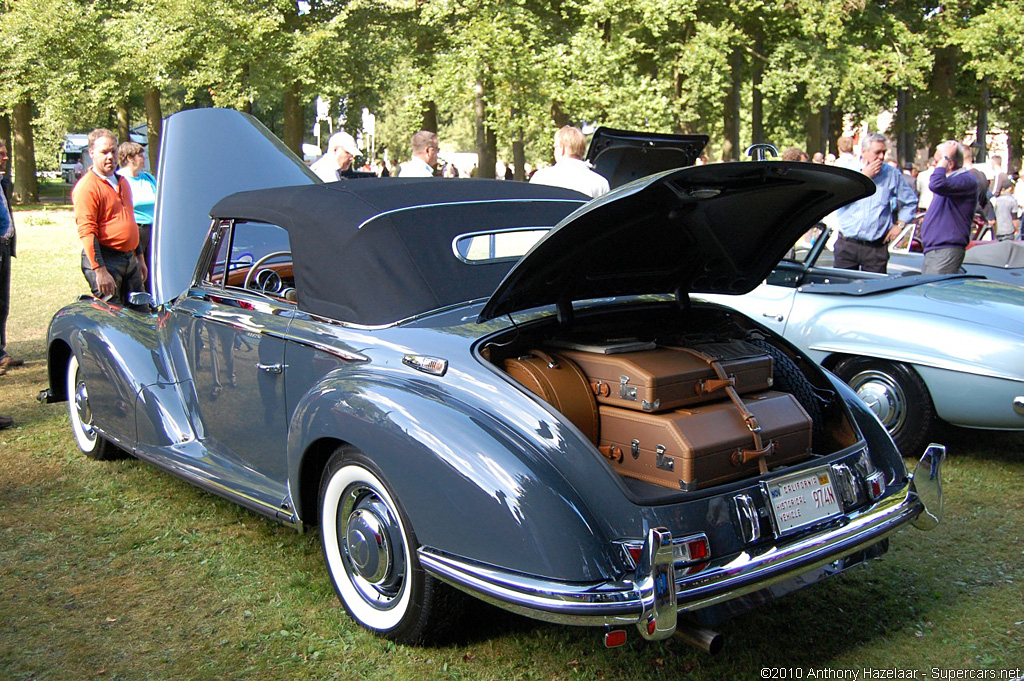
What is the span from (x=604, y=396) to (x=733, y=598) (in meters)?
0.86

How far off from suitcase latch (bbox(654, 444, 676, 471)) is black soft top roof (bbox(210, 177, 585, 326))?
1025 mm

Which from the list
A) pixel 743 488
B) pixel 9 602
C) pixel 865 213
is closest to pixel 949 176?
pixel 865 213

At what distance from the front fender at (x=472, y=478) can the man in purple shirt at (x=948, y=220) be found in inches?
243

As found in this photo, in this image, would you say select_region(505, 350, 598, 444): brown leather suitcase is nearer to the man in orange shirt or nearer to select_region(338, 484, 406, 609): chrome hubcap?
select_region(338, 484, 406, 609): chrome hubcap

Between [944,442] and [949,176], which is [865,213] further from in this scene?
[944,442]

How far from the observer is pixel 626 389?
3367 mm

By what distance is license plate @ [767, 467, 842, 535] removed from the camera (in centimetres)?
318

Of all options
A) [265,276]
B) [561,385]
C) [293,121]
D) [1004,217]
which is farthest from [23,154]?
[561,385]

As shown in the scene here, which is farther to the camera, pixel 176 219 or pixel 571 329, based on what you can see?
pixel 176 219

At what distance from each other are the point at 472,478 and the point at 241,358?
1752mm

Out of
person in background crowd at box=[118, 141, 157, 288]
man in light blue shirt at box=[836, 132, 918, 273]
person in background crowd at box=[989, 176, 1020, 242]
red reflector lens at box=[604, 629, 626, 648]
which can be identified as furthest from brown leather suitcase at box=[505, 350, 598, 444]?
person in background crowd at box=[989, 176, 1020, 242]

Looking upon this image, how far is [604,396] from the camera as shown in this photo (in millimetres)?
3453

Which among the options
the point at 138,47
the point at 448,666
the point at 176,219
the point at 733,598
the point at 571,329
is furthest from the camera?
the point at 138,47

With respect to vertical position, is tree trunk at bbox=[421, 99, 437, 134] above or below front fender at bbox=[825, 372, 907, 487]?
above
